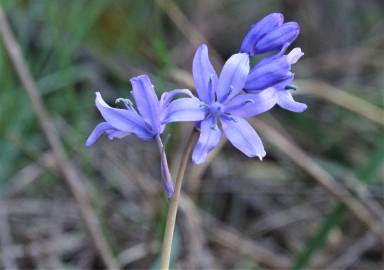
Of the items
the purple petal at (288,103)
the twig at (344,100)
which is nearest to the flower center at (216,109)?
the purple petal at (288,103)

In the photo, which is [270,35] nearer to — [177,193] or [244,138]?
[244,138]

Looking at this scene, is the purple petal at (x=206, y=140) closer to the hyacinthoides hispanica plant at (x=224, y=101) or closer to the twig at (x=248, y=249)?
the hyacinthoides hispanica plant at (x=224, y=101)

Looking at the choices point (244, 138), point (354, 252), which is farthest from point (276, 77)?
point (354, 252)

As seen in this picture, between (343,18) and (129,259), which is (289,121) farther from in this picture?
(129,259)

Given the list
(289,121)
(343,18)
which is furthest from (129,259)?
(343,18)

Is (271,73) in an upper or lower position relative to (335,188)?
lower

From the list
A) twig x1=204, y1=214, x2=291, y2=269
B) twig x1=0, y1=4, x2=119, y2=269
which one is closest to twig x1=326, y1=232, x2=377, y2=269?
twig x1=204, y1=214, x2=291, y2=269
